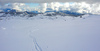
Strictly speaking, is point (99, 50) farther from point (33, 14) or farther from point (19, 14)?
point (19, 14)

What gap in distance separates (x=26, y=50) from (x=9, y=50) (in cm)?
134

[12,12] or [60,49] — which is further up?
[60,49]

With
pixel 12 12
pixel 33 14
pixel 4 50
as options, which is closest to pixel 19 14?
pixel 12 12

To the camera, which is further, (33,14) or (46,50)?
(33,14)

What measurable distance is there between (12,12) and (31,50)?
7158 centimetres

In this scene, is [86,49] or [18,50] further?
[18,50]

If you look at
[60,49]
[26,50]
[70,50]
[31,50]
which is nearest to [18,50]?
[26,50]

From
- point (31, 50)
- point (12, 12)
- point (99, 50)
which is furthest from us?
point (12, 12)

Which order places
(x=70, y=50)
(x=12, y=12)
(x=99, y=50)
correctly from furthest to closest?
(x=12, y=12)
(x=70, y=50)
(x=99, y=50)

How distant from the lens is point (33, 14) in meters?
70.9

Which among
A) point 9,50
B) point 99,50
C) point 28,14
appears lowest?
point 28,14

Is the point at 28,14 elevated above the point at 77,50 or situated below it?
below

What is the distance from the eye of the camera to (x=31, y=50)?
6066 millimetres

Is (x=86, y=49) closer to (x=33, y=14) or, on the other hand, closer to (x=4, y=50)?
(x=4, y=50)
